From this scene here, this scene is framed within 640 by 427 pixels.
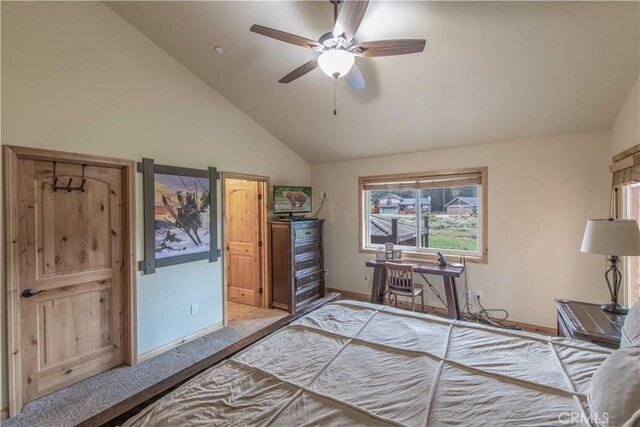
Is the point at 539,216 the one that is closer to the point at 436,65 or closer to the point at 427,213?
the point at 427,213

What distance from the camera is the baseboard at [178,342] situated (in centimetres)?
286

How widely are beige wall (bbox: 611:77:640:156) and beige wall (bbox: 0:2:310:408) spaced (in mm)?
4020

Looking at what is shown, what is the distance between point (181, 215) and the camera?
3.17 meters

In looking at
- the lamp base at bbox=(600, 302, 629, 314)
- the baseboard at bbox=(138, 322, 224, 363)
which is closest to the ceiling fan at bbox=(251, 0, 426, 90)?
the lamp base at bbox=(600, 302, 629, 314)

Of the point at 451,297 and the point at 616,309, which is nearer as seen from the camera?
the point at 616,309

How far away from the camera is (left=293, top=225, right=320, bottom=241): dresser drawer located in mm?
4148

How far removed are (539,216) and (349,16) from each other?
3.24 metres

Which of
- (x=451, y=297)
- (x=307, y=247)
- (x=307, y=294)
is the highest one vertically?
(x=307, y=247)

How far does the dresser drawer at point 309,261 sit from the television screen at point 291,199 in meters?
0.72

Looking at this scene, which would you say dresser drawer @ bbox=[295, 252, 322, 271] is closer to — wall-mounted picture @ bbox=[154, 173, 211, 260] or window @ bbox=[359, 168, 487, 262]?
window @ bbox=[359, 168, 487, 262]

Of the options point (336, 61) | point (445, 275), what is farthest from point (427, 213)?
point (336, 61)

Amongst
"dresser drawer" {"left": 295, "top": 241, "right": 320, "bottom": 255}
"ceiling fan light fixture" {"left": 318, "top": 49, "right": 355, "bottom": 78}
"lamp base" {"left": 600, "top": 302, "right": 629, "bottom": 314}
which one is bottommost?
"lamp base" {"left": 600, "top": 302, "right": 629, "bottom": 314}

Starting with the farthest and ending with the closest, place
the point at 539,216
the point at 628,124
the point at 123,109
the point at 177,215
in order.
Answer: the point at 539,216
the point at 177,215
the point at 123,109
the point at 628,124

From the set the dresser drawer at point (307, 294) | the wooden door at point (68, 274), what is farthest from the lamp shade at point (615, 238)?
the wooden door at point (68, 274)
